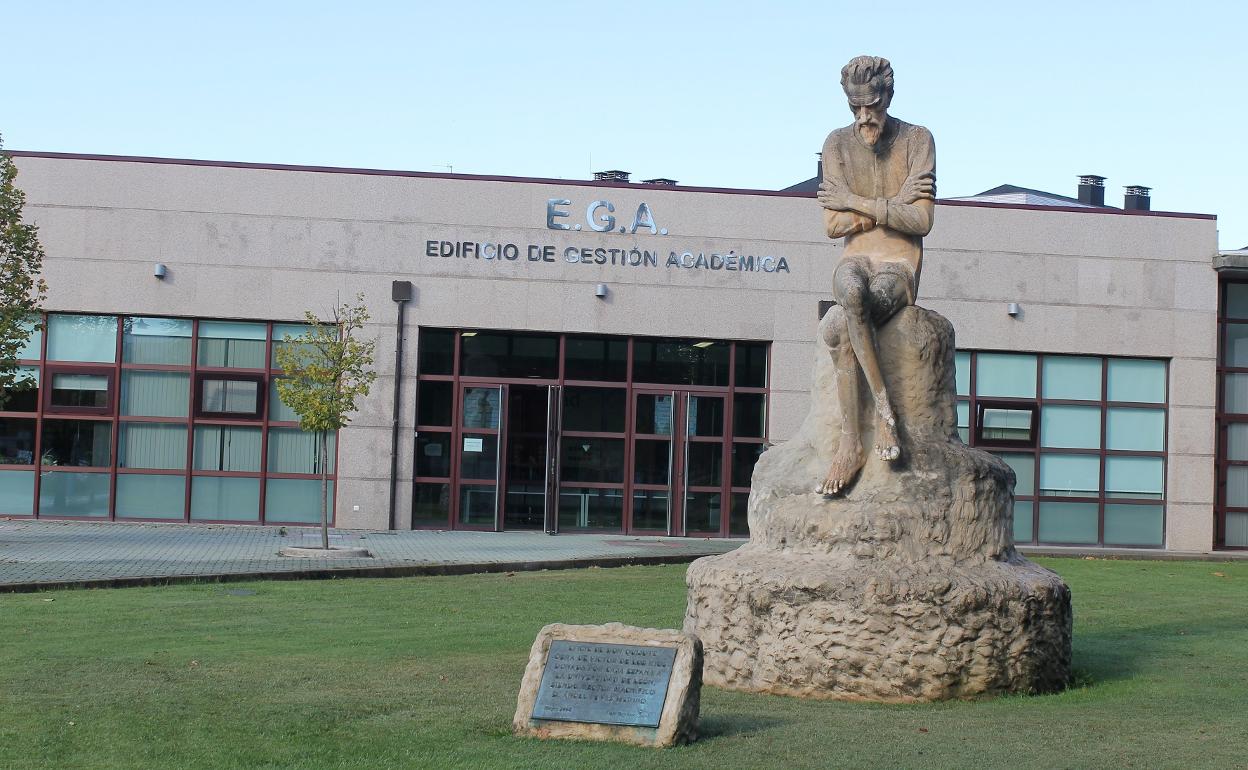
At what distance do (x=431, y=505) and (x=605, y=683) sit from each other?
1812cm

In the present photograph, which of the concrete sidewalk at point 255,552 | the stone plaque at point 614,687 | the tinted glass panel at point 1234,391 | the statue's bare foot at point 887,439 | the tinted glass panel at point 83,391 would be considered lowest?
the concrete sidewalk at point 255,552

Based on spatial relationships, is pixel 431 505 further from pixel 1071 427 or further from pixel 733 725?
pixel 733 725

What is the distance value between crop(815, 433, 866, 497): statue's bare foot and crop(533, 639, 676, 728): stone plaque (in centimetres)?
244

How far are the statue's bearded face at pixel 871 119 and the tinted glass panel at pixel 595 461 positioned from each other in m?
15.7

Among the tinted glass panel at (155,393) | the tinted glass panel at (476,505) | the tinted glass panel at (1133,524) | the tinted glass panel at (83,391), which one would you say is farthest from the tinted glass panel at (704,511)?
the tinted glass panel at (83,391)

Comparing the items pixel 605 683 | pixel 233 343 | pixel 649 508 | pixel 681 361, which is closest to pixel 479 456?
pixel 649 508

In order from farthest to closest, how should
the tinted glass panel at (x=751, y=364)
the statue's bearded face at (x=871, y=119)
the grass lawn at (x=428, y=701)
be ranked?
the tinted glass panel at (x=751, y=364) → the statue's bearded face at (x=871, y=119) → the grass lawn at (x=428, y=701)

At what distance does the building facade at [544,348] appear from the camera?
81.0 feet

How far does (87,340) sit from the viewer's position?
81.1ft

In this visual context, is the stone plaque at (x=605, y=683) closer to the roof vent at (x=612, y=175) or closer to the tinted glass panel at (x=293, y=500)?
the tinted glass panel at (x=293, y=500)

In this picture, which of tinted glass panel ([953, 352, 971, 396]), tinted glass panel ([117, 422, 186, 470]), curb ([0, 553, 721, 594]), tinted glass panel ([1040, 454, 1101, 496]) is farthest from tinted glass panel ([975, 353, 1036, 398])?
tinted glass panel ([117, 422, 186, 470])

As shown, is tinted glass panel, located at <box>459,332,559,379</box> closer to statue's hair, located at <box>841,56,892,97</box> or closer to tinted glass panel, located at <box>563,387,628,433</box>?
tinted glass panel, located at <box>563,387,628,433</box>

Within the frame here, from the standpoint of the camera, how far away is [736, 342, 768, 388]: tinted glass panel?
25.9m

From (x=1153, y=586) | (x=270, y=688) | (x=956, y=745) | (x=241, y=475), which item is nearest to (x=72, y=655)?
(x=270, y=688)
